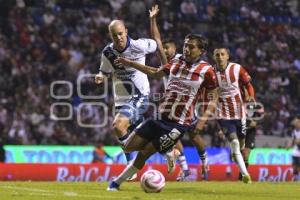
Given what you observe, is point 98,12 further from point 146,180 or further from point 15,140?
point 146,180

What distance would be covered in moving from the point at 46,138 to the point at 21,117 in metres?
1.08

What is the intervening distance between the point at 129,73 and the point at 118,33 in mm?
987

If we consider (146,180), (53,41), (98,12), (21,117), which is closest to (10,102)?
(21,117)

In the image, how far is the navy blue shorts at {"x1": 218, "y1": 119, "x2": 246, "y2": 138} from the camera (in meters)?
17.1

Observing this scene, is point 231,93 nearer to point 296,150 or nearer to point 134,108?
point 134,108

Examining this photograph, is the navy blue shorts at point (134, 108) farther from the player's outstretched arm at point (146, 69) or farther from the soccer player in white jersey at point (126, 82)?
the player's outstretched arm at point (146, 69)

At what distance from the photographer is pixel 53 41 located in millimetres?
30469

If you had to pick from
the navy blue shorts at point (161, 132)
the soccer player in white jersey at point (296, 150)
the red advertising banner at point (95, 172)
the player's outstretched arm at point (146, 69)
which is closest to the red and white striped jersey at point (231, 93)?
the navy blue shorts at point (161, 132)

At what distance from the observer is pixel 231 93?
→ 17.5 metres

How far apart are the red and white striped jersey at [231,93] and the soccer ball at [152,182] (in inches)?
175

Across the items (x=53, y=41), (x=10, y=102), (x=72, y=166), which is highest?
(x=53, y=41)

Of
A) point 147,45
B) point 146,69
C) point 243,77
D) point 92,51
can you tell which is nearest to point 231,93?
point 243,77

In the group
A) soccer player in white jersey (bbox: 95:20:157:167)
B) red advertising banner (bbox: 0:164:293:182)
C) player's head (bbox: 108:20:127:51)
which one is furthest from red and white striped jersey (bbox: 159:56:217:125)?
red advertising banner (bbox: 0:164:293:182)

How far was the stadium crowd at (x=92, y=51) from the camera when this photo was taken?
27500 millimetres
